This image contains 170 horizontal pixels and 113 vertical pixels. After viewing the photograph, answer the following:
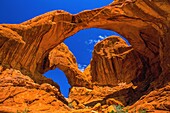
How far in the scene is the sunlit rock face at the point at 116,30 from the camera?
909 inches

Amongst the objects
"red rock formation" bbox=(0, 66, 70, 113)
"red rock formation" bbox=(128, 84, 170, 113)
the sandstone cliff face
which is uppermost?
the sandstone cliff face

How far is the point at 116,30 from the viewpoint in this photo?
29.9 metres

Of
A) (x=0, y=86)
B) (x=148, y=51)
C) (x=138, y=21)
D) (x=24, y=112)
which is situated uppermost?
(x=138, y=21)

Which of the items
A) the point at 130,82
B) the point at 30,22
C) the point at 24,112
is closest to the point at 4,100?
the point at 24,112

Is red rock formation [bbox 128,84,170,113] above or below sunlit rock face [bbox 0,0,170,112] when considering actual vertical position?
below

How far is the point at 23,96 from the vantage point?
61.7ft

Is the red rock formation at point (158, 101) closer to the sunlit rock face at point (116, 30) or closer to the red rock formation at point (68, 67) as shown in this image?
the sunlit rock face at point (116, 30)

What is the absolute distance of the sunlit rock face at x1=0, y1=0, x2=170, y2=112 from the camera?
23.1 metres

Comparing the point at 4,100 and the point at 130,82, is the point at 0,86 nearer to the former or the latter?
the point at 4,100

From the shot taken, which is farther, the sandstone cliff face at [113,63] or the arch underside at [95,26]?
the sandstone cliff face at [113,63]

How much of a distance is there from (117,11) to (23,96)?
12.3 meters

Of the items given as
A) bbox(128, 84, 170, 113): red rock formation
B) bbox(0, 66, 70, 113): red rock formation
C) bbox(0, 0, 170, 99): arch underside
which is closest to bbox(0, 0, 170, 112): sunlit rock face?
bbox(0, 0, 170, 99): arch underside

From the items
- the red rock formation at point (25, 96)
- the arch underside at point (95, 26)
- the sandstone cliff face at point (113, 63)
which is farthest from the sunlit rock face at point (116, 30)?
the red rock formation at point (25, 96)

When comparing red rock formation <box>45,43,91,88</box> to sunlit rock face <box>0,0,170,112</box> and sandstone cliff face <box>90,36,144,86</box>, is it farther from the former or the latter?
sunlit rock face <box>0,0,170,112</box>
